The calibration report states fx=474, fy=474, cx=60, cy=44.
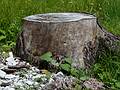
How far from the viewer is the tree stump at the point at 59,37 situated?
4891 mm

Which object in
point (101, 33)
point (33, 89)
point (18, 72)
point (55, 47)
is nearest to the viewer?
point (33, 89)

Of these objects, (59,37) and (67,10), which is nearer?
(59,37)

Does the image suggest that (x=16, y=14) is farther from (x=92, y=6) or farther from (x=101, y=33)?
(x=101, y=33)

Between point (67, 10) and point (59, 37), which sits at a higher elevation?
point (59, 37)

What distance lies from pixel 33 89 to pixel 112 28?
282 cm

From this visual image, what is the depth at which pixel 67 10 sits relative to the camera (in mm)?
7336

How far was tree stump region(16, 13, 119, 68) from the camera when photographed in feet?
16.0

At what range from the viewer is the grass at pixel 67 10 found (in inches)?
204

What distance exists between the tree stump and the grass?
245 millimetres

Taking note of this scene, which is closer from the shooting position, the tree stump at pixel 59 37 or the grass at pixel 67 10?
the tree stump at pixel 59 37

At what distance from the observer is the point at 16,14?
6.93 m

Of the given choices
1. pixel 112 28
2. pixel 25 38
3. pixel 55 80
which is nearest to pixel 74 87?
pixel 55 80

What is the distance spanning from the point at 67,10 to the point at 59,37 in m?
2.49

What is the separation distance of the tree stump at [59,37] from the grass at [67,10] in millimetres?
245
